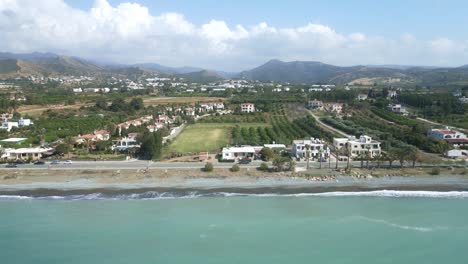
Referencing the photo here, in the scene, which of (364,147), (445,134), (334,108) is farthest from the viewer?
(334,108)

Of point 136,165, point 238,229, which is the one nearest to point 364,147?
point 238,229

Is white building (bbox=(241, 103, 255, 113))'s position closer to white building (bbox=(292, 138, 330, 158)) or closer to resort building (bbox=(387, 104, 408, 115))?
resort building (bbox=(387, 104, 408, 115))

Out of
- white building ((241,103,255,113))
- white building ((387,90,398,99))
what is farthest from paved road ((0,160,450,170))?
white building ((387,90,398,99))

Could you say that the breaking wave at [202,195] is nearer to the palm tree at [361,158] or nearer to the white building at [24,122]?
the palm tree at [361,158]

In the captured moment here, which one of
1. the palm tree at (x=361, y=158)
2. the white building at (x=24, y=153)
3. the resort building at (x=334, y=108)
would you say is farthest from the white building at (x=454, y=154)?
the white building at (x=24, y=153)

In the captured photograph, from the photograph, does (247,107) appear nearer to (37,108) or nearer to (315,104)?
(315,104)

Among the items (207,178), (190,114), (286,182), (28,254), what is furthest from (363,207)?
(190,114)

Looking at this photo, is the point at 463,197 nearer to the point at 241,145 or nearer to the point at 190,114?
the point at 241,145
